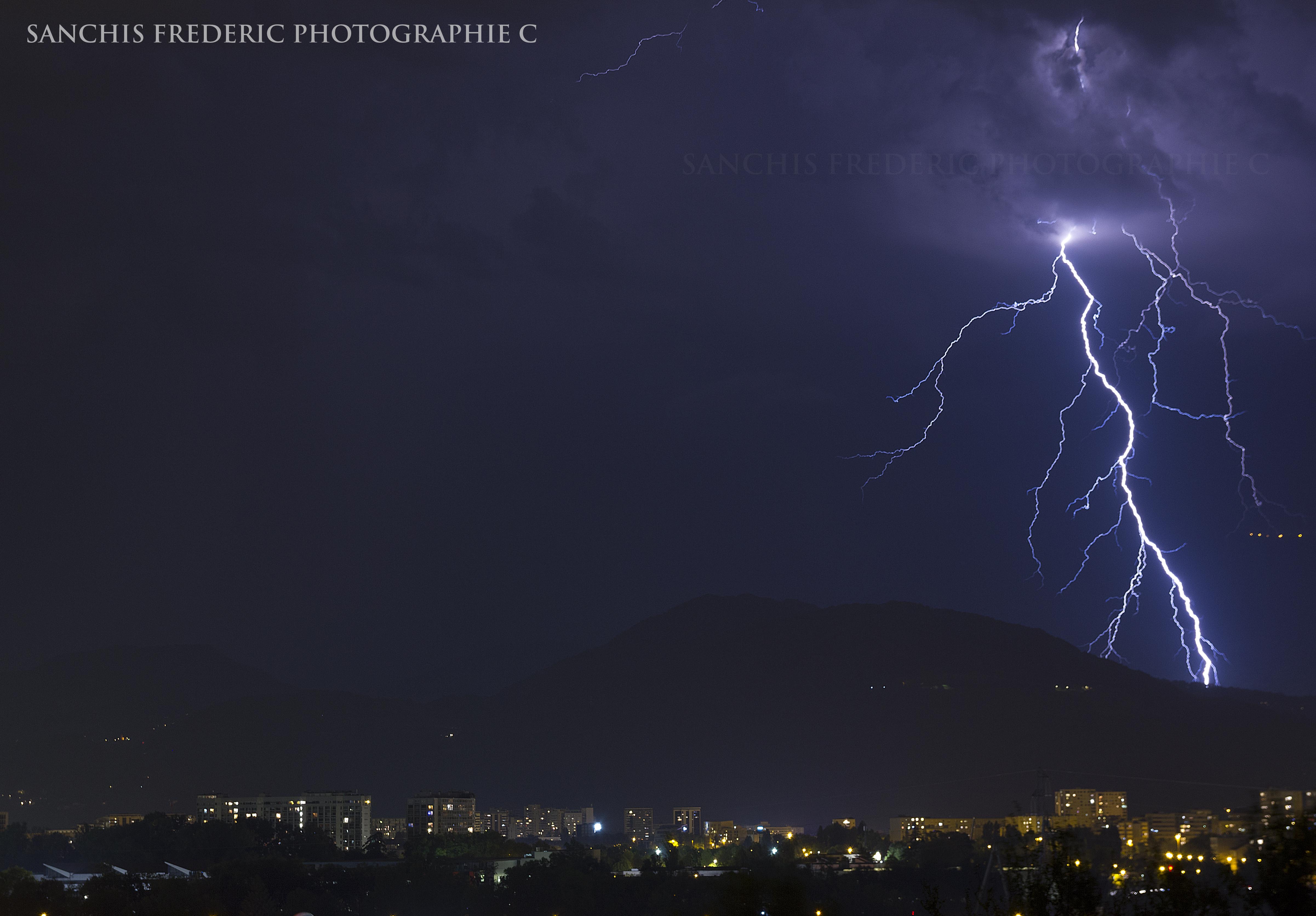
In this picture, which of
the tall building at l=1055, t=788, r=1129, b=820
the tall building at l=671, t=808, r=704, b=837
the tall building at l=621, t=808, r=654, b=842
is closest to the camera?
the tall building at l=1055, t=788, r=1129, b=820

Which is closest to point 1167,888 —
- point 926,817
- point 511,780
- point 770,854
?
point 770,854

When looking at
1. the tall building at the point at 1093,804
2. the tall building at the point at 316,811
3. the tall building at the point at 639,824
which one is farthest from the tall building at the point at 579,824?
the tall building at the point at 1093,804

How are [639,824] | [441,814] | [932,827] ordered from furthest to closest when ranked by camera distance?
[639,824] → [932,827] → [441,814]

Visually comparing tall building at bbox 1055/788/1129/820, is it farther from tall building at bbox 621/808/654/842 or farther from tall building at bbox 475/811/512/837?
tall building at bbox 475/811/512/837

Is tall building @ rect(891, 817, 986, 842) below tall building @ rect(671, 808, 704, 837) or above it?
above

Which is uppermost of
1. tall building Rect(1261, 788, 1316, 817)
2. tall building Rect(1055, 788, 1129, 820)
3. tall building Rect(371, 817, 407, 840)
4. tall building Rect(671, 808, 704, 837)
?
tall building Rect(1261, 788, 1316, 817)

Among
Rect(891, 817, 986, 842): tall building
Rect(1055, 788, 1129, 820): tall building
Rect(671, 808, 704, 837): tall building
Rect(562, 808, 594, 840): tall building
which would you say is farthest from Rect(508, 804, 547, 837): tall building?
Rect(1055, 788, 1129, 820): tall building

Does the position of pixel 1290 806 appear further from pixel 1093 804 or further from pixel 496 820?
pixel 496 820

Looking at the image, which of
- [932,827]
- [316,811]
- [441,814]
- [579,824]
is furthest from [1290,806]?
[579,824]
